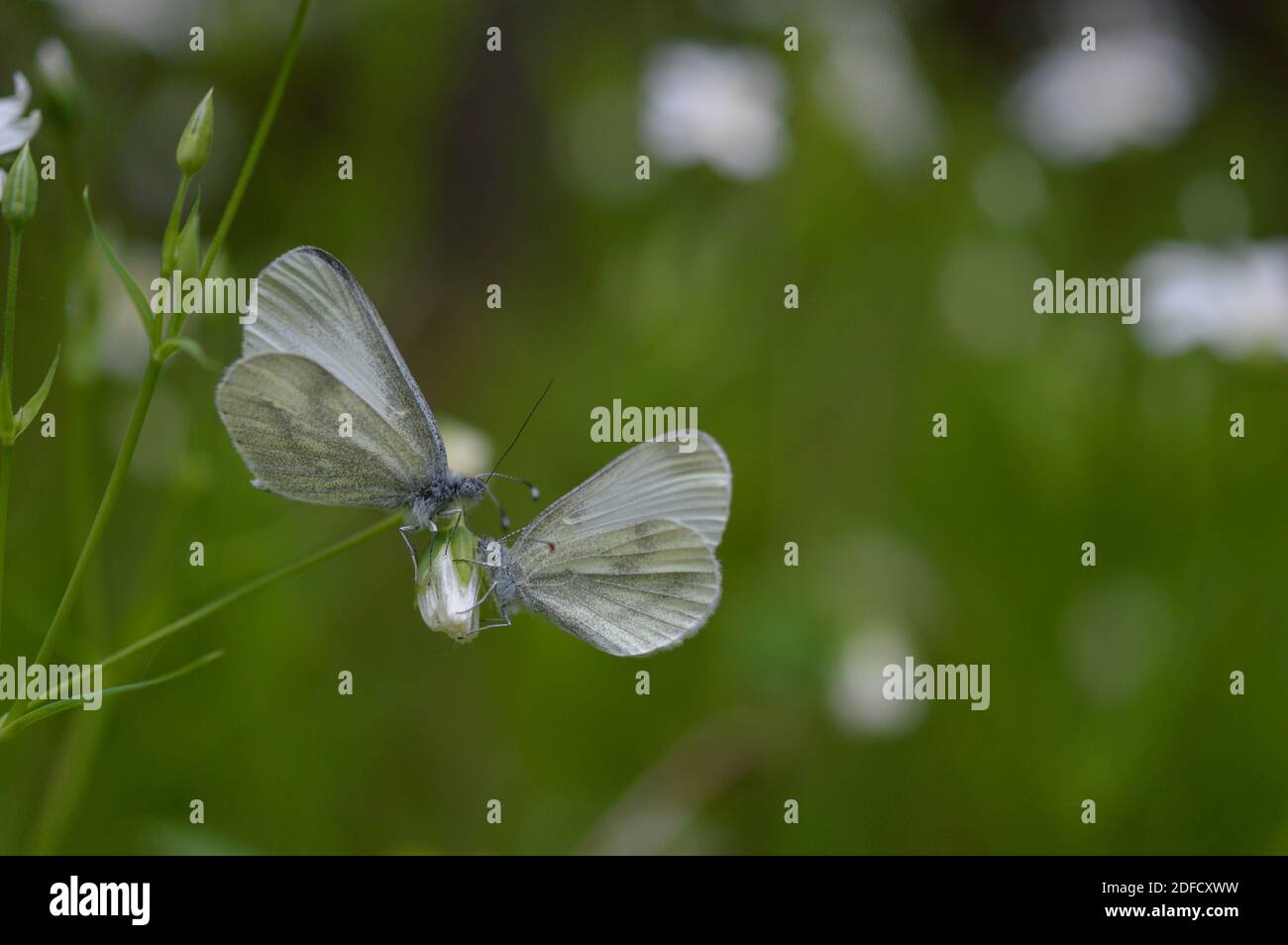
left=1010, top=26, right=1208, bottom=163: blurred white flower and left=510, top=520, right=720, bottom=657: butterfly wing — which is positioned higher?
left=1010, top=26, right=1208, bottom=163: blurred white flower

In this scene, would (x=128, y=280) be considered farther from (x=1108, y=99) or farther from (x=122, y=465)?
(x=1108, y=99)

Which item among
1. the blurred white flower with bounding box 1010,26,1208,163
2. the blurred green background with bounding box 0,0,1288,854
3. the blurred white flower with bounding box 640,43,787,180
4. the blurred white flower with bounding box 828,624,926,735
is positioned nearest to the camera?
the blurred green background with bounding box 0,0,1288,854

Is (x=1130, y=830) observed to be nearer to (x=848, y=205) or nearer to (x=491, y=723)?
(x=491, y=723)

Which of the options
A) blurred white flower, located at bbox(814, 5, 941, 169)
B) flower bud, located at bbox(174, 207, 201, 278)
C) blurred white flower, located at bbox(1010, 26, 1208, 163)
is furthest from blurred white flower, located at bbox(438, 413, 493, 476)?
blurred white flower, located at bbox(1010, 26, 1208, 163)

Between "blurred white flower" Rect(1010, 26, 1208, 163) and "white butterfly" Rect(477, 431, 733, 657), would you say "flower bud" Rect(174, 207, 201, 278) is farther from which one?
"blurred white flower" Rect(1010, 26, 1208, 163)

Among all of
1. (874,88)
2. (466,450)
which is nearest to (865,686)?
(466,450)

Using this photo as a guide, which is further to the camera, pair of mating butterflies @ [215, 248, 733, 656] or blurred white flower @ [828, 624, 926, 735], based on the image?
blurred white flower @ [828, 624, 926, 735]
